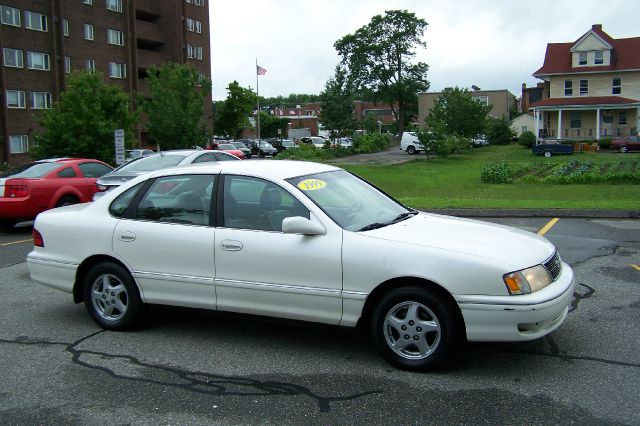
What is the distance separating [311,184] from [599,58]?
175ft

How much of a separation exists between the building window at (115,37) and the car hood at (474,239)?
2152 inches

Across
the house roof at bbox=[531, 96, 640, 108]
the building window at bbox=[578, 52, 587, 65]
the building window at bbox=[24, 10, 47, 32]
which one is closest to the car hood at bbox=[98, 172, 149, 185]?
the building window at bbox=[24, 10, 47, 32]

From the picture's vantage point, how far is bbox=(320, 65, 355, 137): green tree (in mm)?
49719

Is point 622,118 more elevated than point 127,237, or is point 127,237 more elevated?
point 622,118

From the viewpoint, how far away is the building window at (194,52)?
63.0 metres

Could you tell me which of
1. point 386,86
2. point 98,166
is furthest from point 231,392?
point 386,86

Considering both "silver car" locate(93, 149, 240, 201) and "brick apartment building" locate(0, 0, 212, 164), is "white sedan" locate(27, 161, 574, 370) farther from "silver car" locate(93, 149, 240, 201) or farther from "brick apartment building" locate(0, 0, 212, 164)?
"brick apartment building" locate(0, 0, 212, 164)

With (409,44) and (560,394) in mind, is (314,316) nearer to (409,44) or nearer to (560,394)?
(560,394)

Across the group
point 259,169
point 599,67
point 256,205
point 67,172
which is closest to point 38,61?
point 67,172

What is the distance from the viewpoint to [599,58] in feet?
168

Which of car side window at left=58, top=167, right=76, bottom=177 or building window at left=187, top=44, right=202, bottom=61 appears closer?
car side window at left=58, top=167, right=76, bottom=177

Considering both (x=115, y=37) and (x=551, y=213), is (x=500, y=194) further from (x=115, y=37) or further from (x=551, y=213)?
(x=115, y=37)

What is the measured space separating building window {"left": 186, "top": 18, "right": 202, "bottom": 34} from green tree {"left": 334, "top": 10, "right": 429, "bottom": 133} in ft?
60.5

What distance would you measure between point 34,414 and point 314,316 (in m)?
2.04
